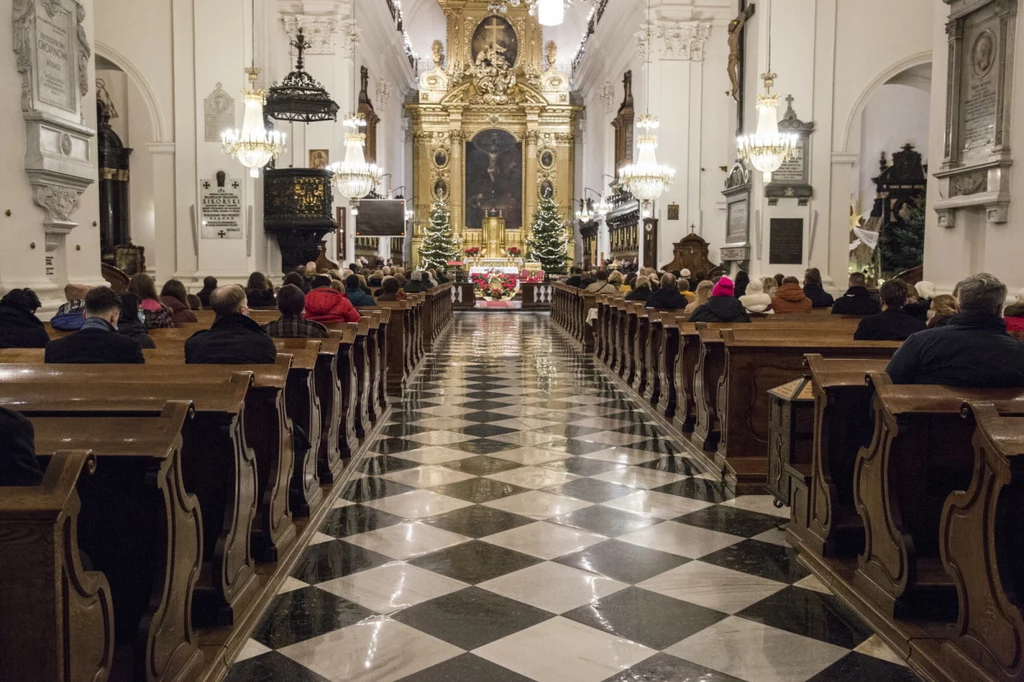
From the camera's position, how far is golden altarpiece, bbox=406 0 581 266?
33062mm

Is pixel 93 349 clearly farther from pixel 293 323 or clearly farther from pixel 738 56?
pixel 738 56

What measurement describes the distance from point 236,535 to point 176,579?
700 millimetres

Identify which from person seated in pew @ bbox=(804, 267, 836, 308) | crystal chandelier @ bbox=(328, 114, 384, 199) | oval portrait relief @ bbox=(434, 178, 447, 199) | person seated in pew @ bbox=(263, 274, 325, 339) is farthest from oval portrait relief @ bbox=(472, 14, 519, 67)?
person seated in pew @ bbox=(263, 274, 325, 339)

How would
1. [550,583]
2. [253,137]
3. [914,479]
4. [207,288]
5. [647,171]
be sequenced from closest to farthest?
[914,479], [550,583], [207,288], [253,137], [647,171]

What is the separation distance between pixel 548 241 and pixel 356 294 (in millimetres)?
20193

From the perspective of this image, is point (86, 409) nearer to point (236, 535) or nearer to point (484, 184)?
point (236, 535)

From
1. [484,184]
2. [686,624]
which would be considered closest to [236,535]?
[686,624]

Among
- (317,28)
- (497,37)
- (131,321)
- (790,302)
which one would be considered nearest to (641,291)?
(790,302)

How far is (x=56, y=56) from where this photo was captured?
7.48 m

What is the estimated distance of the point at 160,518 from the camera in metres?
2.78

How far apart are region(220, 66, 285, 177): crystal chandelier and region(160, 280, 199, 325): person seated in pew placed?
14.2 feet

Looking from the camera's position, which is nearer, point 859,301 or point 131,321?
point 131,321

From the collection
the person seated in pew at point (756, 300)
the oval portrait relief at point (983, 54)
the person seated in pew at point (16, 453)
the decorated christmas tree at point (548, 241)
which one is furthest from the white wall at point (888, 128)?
the person seated in pew at point (16, 453)

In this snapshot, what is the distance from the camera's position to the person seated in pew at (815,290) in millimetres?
10152
